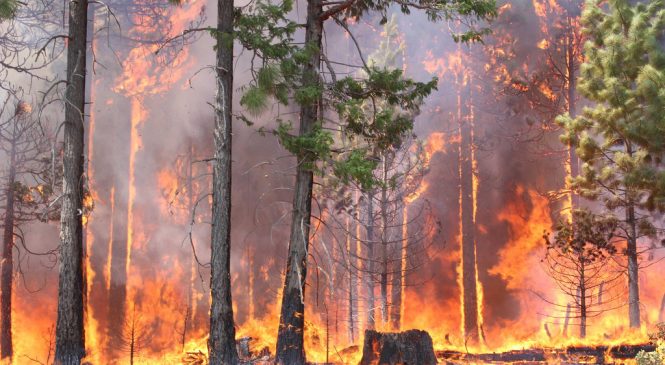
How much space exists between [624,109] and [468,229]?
441 inches

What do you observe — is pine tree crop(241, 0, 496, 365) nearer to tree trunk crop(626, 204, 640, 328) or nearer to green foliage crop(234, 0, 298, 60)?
green foliage crop(234, 0, 298, 60)

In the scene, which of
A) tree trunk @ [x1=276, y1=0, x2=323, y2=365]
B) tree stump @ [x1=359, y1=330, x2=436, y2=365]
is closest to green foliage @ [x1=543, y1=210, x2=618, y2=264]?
tree stump @ [x1=359, y1=330, x2=436, y2=365]

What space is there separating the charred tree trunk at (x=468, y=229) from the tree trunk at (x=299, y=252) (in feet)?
50.3

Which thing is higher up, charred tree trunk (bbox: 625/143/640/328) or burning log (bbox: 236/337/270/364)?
charred tree trunk (bbox: 625/143/640/328)

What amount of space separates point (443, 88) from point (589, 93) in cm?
1106

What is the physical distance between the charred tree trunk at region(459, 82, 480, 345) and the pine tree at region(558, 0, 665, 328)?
8.46 meters

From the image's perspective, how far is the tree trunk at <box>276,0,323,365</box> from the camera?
1188cm

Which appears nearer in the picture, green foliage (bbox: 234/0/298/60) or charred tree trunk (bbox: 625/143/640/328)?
green foliage (bbox: 234/0/298/60)

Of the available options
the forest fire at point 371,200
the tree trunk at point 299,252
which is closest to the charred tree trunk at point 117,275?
the forest fire at point 371,200

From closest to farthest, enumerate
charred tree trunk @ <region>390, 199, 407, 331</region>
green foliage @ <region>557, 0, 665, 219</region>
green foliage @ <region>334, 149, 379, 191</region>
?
green foliage @ <region>334, 149, 379, 191</region>, green foliage @ <region>557, 0, 665, 219</region>, charred tree trunk @ <region>390, 199, 407, 331</region>

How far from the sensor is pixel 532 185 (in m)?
26.7

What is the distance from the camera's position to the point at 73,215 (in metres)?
12.2

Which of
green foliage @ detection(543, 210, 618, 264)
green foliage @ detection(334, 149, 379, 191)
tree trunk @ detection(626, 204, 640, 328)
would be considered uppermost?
green foliage @ detection(334, 149, 379, 191)

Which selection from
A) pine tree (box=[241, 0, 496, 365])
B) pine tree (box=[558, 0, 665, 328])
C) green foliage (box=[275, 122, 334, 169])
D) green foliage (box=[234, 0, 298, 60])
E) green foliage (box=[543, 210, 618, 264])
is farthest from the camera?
green foliage (box=[543, 210, 618, 264])
